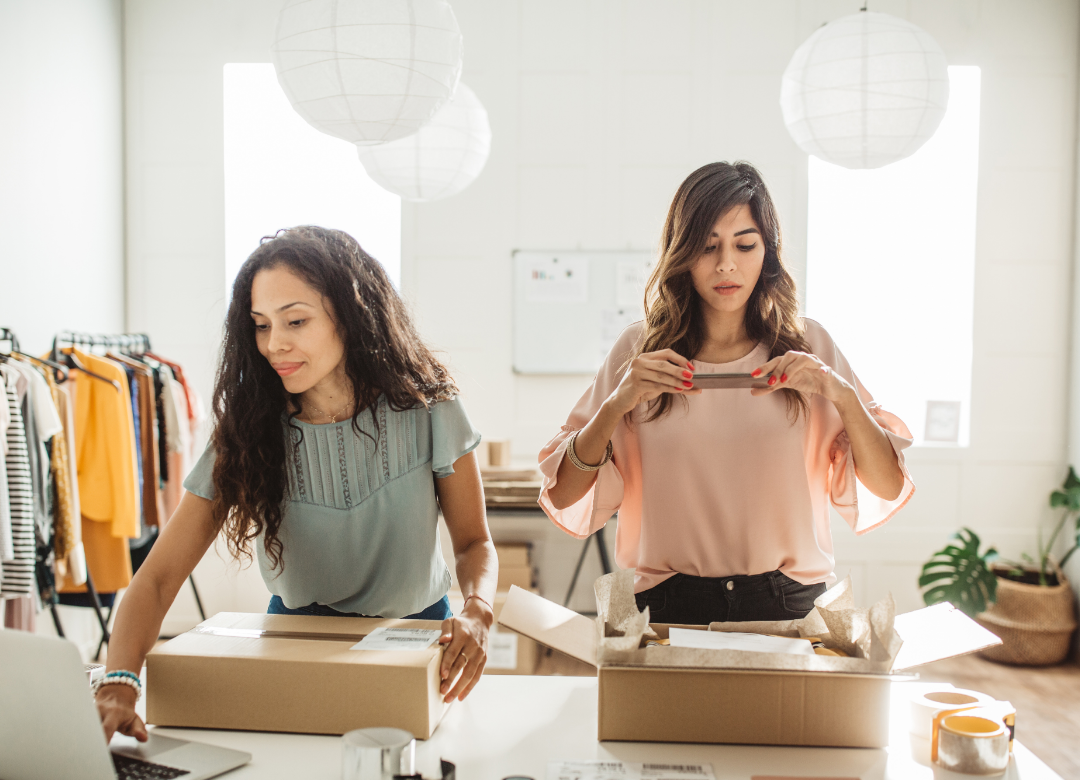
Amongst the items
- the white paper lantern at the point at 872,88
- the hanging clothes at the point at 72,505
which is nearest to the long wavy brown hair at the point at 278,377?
the white paper lantern at the point at 872,88

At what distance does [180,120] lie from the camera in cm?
416

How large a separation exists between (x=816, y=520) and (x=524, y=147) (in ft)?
9.96

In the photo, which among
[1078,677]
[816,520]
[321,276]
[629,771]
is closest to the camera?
[629,771]

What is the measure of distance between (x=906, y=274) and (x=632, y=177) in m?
1.48

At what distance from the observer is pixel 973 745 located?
101cm

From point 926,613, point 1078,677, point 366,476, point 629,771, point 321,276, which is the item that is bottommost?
point 1078,677

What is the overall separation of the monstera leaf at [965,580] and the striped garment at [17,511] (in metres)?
3.50

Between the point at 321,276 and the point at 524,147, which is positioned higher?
the point at 524,147

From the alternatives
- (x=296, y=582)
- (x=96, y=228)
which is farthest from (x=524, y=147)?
(x=296, y=582)

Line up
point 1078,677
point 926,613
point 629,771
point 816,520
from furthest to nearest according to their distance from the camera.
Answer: point 1078,677 → point 816,520 → point 926,613 → point 629,771

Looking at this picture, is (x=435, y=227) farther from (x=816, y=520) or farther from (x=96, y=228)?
(x=816, y=520)

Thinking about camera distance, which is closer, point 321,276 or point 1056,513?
point 321,276

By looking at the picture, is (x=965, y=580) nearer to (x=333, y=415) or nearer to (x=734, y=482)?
(x=734, y=482)

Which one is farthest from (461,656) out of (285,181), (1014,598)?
(285,181)
